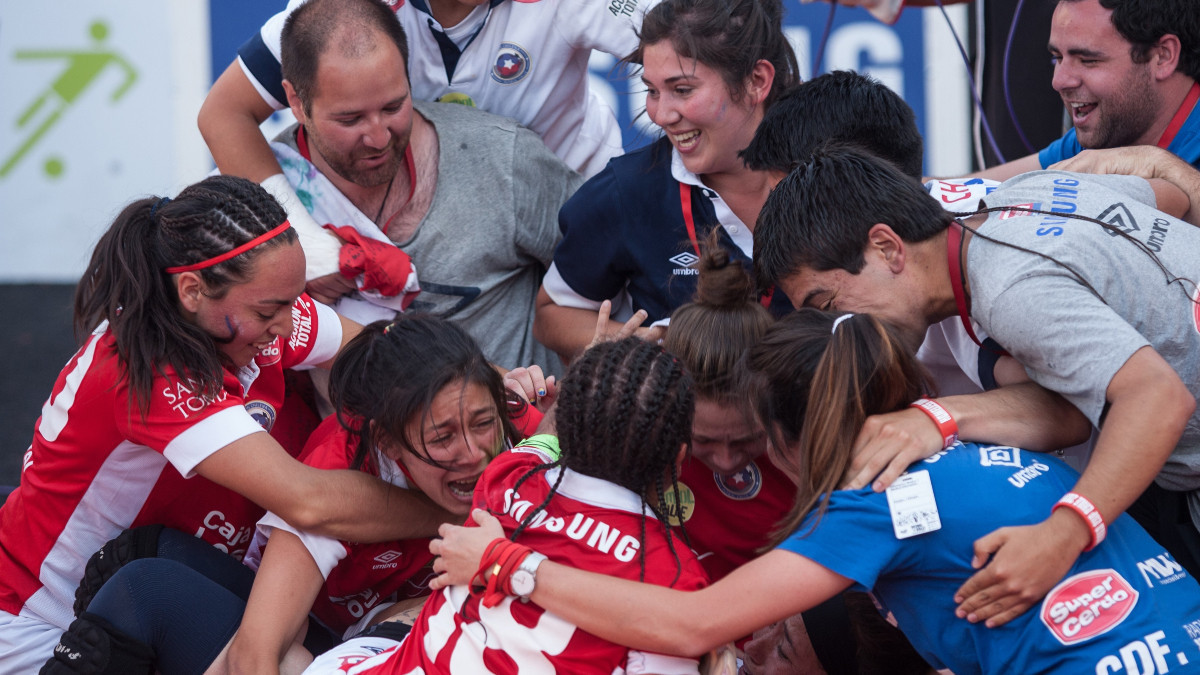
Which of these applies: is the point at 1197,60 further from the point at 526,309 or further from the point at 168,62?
the point at 168,62

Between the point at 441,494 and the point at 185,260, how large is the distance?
25.7 inches

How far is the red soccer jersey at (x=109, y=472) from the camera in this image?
2.07 m

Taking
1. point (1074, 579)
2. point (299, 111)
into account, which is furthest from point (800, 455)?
point (299, 111)

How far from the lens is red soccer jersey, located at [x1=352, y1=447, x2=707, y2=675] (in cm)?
168

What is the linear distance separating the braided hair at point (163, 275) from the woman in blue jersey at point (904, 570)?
69 cm

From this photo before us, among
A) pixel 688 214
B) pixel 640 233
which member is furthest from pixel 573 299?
pixel 688 214

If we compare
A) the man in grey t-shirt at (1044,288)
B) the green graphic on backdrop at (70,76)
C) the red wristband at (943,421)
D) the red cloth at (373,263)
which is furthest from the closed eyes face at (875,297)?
the green graphic on backdrop at (70,76)

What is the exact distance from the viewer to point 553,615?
1689mm

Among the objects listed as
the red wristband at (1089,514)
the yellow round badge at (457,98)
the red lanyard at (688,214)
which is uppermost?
the yellow round badge at (457,98)

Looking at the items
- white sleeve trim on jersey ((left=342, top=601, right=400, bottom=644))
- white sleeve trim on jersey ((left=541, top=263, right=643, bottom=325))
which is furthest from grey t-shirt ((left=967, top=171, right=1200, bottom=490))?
white sleeve trim on jersey ((left=342, top=601, right=400, bottom=644))

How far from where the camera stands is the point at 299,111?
2734 millimetres

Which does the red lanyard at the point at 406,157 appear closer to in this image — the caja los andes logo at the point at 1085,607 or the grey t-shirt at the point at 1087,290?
the grey t-shirt at the point at 1087,290

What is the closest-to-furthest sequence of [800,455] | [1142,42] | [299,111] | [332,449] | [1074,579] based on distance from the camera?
[1074,579] < [800,455] < [332,449] < [1142,42] < [299,111]

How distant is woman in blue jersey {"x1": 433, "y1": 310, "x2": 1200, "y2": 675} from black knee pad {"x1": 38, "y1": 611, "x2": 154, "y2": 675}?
0.65 meters
